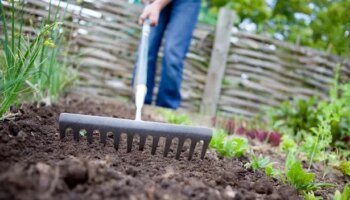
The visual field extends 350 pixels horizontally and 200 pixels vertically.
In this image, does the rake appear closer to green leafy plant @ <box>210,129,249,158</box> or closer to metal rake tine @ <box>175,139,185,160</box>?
metal rake tine @ <box>175,139,185,160</box>

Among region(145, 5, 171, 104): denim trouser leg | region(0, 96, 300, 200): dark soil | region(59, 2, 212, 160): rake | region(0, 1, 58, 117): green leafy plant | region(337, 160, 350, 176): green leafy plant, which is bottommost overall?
region(337, 160, 350, 176): green leafy plant

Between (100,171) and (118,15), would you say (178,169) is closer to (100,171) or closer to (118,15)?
(100,171)

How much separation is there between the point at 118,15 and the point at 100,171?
2920mm

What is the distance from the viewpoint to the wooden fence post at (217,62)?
3615mm

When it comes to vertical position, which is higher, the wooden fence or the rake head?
the wooden fence

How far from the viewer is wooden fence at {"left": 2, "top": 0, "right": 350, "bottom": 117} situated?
346 cm

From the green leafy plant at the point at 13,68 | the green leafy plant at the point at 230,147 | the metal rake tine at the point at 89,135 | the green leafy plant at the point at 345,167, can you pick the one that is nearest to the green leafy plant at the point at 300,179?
the green leafy plant at the point at 230,147

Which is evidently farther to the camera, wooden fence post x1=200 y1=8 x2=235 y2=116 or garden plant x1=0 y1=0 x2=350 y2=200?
wooden fence post x1=200 y1=8 x2=235 y2=116

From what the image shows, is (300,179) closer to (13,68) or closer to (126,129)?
(126,129)

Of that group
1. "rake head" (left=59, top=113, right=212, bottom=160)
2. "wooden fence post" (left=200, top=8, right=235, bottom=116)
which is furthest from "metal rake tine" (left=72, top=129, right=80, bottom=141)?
"wooden fence post" (left=200, top=8, right=235, bottom=116)

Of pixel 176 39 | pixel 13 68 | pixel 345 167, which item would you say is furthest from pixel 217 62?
pixel 13 68

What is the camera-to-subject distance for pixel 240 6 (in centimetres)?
506

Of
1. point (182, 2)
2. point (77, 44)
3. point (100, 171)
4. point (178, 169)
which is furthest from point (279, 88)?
point (100, 171)

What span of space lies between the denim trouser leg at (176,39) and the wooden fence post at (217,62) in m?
0.66
